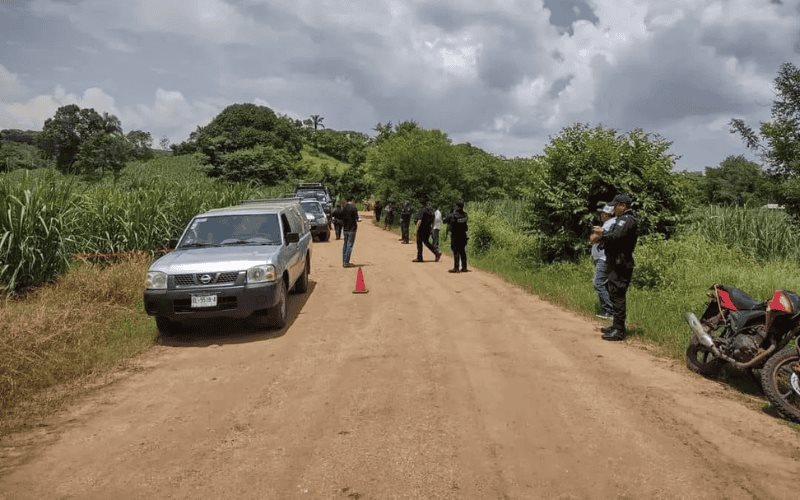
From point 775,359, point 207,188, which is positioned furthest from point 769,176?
point 207,188

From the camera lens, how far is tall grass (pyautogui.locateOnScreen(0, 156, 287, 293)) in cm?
839

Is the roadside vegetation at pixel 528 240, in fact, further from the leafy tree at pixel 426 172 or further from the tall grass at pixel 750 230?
the leafy tree at pixel 426 172

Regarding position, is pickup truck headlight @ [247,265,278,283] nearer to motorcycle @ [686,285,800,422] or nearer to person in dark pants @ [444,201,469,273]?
motorcycle @ [686,285,800,422]

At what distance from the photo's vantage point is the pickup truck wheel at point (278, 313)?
308 inches

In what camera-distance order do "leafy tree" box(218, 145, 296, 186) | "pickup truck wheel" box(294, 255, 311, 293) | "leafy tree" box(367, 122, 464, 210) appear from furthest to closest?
1. "leafy tree" box(218, 145, 296, 186)
2. "leafy tree" box(367, 122, 464, 210)
3. "pickup truck wheel" box(294, 255, 311, 293)

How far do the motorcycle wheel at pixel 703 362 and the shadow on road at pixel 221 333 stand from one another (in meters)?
5.31

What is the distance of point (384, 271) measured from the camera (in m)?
14.6

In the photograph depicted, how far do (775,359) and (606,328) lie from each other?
279cm

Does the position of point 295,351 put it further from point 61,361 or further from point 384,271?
point 384,271

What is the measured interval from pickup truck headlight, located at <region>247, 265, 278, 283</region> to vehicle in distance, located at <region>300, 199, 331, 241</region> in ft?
51.7

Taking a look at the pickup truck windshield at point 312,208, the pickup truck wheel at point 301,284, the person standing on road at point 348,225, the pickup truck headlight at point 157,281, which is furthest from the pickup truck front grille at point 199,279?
the pickup truck windshield at point 312,208

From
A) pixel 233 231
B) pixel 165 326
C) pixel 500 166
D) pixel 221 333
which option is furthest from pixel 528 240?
pixel 500 166

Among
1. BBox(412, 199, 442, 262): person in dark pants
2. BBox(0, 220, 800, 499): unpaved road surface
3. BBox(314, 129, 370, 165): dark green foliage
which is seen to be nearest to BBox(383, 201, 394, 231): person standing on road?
BBox(412, 199, 442, 262): person in dark pants

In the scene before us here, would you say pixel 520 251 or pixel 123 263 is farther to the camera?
pixel 520 251
